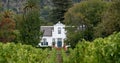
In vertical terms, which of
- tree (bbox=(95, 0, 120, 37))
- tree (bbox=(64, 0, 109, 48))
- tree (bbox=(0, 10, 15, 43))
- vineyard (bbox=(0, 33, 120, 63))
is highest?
vineyard (bbox=(0, 33, 120, 63))

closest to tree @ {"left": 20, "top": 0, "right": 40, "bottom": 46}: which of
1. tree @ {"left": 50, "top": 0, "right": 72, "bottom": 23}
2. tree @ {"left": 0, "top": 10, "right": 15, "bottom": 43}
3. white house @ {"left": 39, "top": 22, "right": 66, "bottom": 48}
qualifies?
tree @ {"left": 0, "top": 10, "right": 15, "bottom": 43}

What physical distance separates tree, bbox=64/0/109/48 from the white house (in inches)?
584

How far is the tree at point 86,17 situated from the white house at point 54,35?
14838mm

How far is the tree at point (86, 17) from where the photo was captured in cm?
6431

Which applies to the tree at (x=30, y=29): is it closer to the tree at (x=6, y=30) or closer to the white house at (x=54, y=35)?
the tree at (x=6, y=30)

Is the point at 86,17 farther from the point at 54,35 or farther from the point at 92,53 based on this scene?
the point at 92,53

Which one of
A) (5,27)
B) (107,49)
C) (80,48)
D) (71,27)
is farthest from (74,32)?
(107,49)

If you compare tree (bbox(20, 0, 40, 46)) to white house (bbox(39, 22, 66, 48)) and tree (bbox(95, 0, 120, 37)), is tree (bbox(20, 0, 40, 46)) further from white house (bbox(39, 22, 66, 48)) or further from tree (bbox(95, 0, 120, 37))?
white house (bbox(39, 22, 66, 48))

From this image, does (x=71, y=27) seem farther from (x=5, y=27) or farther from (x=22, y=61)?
(x=22, y=61)

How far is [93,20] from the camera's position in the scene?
6612cm

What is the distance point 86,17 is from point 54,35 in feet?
58.0

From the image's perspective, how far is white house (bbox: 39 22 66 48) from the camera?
269 ft

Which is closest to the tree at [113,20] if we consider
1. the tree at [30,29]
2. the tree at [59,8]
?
the tree at [30,29]

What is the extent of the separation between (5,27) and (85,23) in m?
15.3
